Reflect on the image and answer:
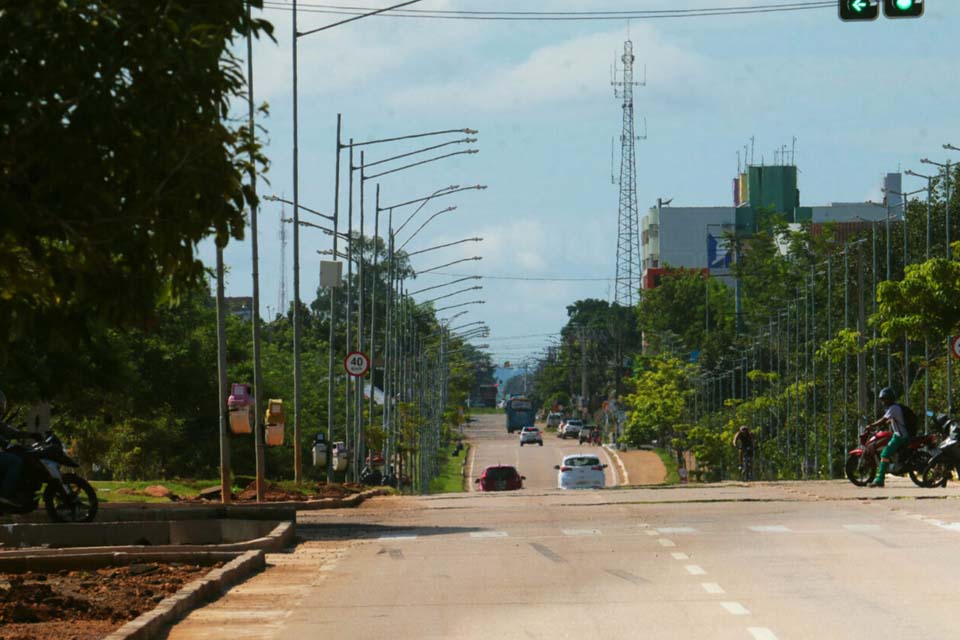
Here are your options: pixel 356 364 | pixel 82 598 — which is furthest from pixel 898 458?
pixel 82 598

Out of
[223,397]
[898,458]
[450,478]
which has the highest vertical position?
[223,397]

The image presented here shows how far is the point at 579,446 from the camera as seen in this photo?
15938 cm

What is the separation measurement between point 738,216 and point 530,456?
56.7m

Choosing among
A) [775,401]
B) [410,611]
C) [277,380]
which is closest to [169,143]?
[410,611]

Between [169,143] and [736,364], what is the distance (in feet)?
401

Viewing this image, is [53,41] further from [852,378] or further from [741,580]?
[852,378]

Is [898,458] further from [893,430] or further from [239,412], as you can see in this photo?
[239,412]

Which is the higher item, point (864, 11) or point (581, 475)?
point (864, 11)

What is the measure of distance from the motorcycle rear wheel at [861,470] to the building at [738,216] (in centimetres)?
13235

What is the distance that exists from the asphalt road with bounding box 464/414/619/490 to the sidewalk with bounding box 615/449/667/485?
1.09 metres

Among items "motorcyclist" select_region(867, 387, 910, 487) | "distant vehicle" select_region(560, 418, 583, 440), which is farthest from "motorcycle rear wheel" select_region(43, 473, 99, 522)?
"distant vehicle" select_region(560, 418, 583, 440)

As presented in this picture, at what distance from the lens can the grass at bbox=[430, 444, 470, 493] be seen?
101 m

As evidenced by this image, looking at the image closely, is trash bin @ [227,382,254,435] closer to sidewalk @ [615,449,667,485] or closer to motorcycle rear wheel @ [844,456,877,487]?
motorcycle rear wheel @ [844,456,877,487]

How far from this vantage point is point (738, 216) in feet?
607
